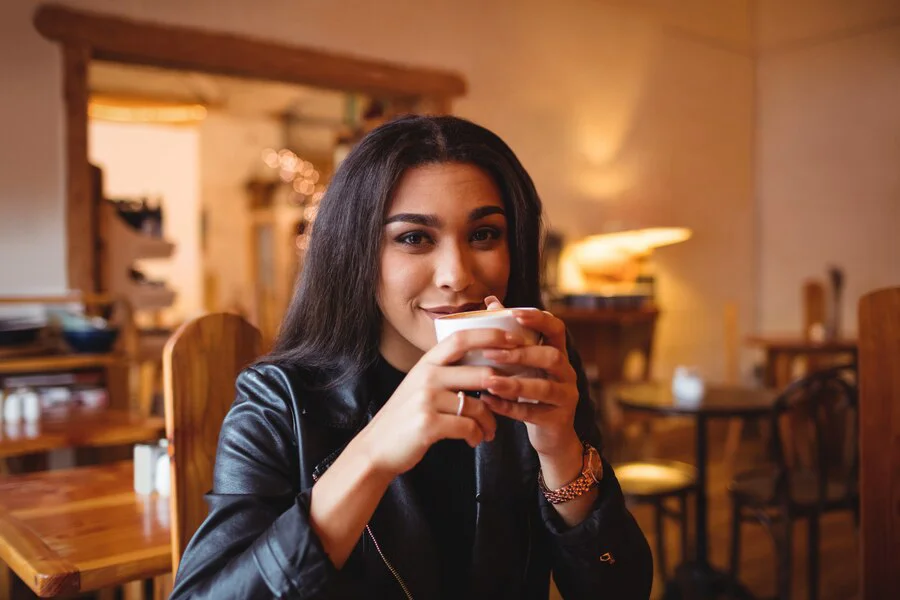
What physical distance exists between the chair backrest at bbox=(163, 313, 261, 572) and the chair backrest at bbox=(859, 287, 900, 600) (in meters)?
1.23

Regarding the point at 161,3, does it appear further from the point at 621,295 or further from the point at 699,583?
the point at 699,583

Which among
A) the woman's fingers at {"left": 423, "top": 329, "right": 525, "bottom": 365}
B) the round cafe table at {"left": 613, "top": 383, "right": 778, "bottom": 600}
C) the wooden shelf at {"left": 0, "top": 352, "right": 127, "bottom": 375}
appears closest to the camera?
the woman's fingers at {"left": 423, "top": 329, "right": 525, "bottom": 365}

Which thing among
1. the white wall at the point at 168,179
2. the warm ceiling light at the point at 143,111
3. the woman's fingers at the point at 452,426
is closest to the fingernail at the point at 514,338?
the woman's fingers at the point at 452,426

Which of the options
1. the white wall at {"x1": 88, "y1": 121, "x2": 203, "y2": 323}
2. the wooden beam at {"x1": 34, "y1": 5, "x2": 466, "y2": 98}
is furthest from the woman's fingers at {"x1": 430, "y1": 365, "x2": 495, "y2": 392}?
the white wall at {"x1": 88, "y1": 121, "x2": 203, "y2": 323}

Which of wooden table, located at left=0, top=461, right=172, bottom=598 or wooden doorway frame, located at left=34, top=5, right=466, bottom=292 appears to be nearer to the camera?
wooden table, located at left=0, top=461, right=172, bottom=598

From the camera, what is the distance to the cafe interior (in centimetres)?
152

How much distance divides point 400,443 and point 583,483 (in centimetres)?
36

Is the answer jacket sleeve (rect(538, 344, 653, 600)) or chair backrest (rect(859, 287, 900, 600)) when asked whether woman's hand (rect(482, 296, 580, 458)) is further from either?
chair backrest (rect(859, 287, 900, 600))

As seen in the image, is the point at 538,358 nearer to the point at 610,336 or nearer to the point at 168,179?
the point at 610,336

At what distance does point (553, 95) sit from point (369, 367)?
4523mm

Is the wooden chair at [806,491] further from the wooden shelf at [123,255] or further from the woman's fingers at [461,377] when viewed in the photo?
the wooden shelf at [123,255]

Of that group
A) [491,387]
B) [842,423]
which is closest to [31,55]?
[491,387]

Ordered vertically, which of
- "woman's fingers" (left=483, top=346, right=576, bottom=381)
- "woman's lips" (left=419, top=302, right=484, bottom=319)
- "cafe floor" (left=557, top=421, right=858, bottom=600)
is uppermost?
"woman's lips" (left=419, top=302, right=484, bottom=319)

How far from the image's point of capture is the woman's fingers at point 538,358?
83 centimetres
